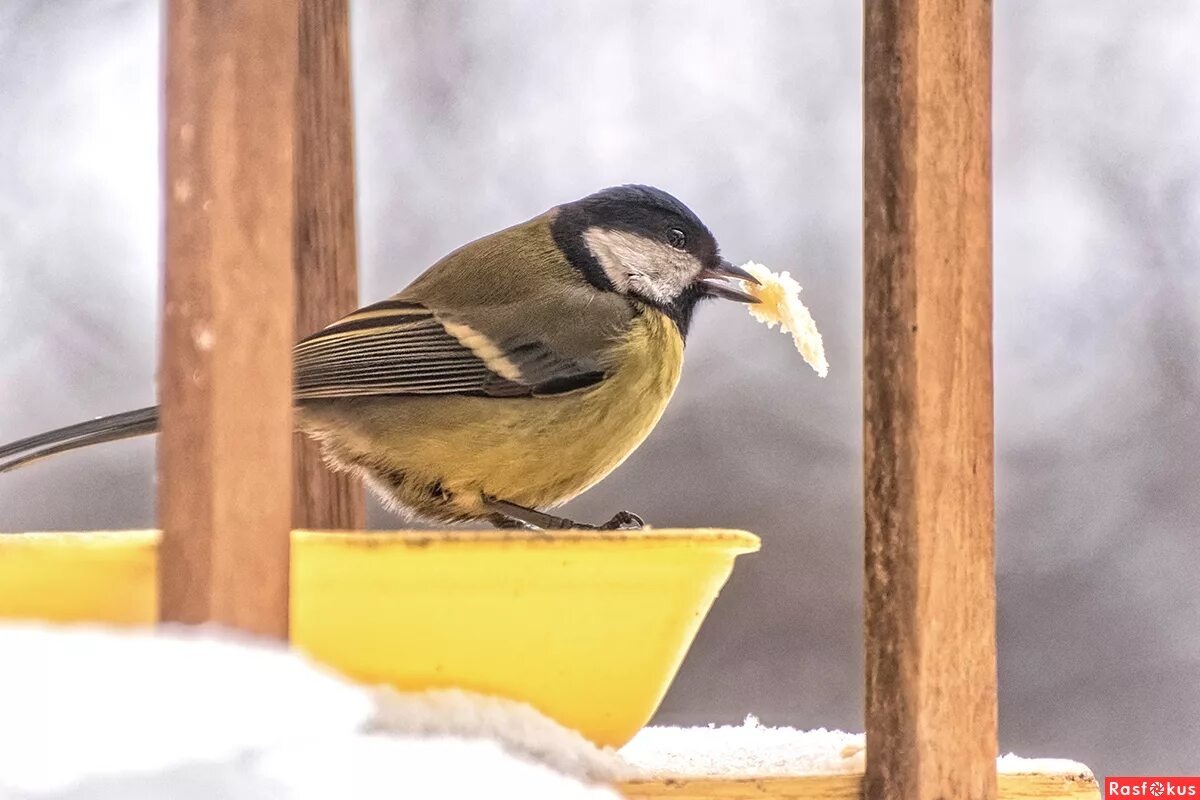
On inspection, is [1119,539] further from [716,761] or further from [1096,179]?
[716,761]

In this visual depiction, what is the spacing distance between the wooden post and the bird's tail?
635mm

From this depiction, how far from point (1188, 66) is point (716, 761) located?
211 cm

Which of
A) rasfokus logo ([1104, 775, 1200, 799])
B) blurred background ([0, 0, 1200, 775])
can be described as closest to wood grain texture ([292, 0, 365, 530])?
blurred background ([0, 0, 1200, 775])

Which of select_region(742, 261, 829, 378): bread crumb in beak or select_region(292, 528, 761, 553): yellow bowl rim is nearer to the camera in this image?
select_region(292, 528, 761, 553): yellow bowl rim

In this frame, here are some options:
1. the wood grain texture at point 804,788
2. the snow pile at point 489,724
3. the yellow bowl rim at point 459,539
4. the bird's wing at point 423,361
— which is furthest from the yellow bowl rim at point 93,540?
the bird's wing at point 423,361

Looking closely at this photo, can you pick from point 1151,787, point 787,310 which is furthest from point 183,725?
point 1151,787

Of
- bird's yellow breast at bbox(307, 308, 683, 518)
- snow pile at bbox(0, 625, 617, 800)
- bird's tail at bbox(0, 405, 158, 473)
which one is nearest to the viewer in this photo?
snow pile at bbox(0, 625, 617, 800)

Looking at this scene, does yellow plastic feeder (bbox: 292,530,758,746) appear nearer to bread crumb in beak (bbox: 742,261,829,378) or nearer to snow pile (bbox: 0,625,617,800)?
snow pile (bbox: 0,625,617,800)

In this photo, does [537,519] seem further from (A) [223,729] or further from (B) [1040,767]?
(A) [223,729]

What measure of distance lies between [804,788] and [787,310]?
0.62 meters

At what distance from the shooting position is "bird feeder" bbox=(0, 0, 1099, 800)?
0.78m

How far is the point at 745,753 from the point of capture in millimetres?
1178

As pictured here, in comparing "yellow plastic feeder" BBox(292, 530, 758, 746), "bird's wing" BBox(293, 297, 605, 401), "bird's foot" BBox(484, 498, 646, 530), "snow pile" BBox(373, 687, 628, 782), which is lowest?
"snow pile" BBox(373, 687, 628, 782)

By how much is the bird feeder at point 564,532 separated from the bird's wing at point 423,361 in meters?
0.41
